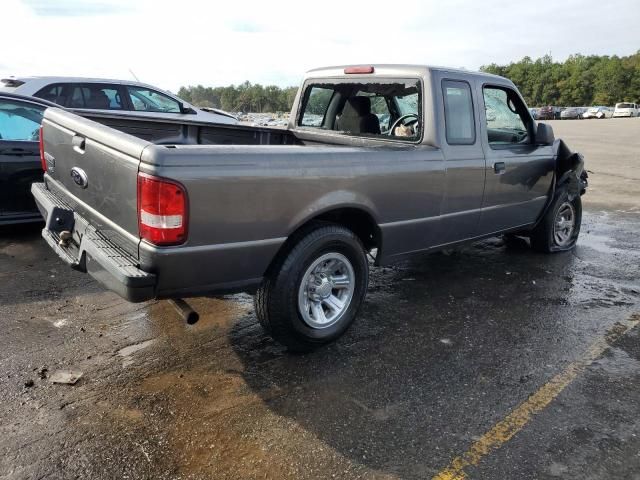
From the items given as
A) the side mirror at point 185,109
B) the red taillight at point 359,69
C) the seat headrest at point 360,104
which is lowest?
the side mirror at point 185,109

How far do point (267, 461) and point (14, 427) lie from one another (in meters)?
1.34

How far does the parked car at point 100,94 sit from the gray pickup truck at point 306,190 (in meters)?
3.66

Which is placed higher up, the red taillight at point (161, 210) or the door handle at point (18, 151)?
the red taillight at point (161, 210)

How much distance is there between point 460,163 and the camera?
4.33 m

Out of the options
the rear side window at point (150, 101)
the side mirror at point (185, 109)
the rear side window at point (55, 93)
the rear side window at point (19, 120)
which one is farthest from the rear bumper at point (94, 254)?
the side mirror at point (185, 109)

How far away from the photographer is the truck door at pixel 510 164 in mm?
4758

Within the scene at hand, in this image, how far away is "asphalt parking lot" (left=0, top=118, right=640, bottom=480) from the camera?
2578 mm

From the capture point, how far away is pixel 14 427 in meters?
2.74

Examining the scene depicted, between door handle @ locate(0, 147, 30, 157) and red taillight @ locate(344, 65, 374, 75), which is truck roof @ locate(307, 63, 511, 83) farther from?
door handle @ locate(0, 147, 30, 157)

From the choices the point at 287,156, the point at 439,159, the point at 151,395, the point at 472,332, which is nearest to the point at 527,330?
the point at 472,332

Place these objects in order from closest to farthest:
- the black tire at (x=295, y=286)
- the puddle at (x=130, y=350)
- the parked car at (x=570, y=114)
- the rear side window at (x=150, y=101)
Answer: the black tire at (x=295, y=286) < the puddle at (x=130, y=350) < the rear side window at (x=150, y=101) < the parked car at (x=570, y=114)

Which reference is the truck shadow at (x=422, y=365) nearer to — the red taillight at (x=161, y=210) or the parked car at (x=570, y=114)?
the red taillight at (x=161, y=210)

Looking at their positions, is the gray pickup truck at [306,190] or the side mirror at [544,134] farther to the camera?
the side mirror at [544,134]

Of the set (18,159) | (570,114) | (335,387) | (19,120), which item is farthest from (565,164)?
(570,114)
